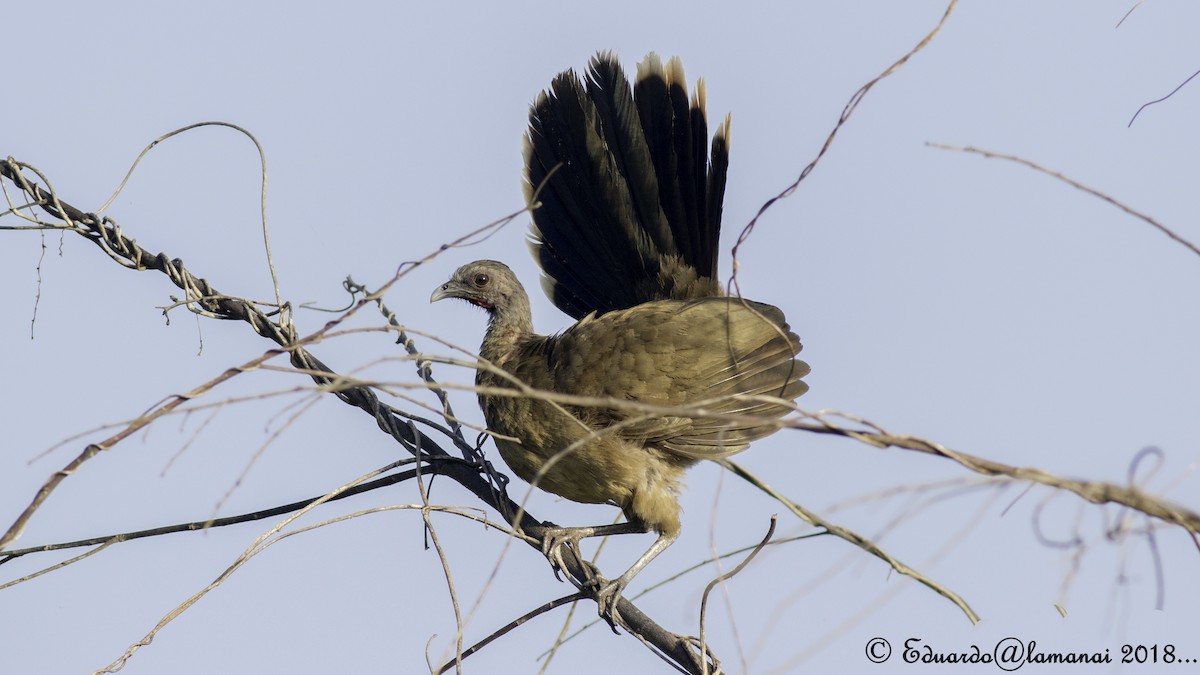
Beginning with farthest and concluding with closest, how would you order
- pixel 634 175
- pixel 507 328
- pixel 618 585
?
pixel 507 328
pixel 634 175
pixel 618 585

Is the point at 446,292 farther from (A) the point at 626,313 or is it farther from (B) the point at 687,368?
(B) the point at 687,368

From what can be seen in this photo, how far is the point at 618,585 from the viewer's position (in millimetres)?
3686

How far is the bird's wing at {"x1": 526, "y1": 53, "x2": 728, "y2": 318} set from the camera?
4109 mm

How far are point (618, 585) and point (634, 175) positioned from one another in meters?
1.41

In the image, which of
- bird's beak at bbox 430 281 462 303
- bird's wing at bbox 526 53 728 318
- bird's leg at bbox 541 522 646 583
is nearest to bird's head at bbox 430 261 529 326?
bird's beak at bbox 430 281 462 303

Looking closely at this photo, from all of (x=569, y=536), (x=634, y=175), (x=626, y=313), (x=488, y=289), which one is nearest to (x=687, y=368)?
(x=626, y=313)

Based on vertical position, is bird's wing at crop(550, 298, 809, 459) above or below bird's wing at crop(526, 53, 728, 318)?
below

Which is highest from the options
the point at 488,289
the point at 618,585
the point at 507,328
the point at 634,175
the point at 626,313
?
the point at 634,175

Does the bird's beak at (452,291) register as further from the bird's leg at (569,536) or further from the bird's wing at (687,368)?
the bird's leg at (569,536)

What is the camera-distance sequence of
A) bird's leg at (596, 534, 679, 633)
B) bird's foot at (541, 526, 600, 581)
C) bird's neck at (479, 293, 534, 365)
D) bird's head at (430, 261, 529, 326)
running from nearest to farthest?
bird's leg at (596, 534, 679, 633) → bird's foot at (541, 526, 600, 581) → bird's neck at (479, 293, 534, 365) → bird's head at (430, 261, 529, 326)

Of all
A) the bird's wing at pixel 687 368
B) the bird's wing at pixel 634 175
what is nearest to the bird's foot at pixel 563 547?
the bird's wing at pixel 687 368

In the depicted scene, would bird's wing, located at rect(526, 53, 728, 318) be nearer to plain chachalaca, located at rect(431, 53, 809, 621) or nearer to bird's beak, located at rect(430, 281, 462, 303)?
plain chachalaca, located at rect(431, 53, 809, 621)

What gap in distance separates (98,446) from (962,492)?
1.33 metres

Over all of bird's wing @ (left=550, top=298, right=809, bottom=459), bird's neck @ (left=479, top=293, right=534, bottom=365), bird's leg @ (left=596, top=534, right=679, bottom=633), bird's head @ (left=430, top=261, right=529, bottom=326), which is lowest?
bird's leg @ (left=596, top=534, right=679, bottom=633)
